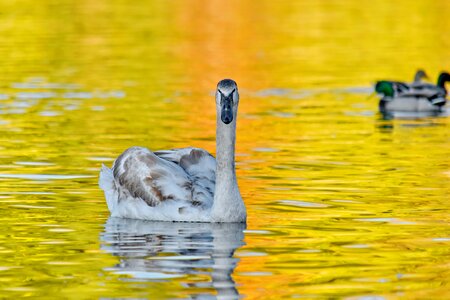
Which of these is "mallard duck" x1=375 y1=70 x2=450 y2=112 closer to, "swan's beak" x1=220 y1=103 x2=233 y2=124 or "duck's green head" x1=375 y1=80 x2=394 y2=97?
"duck's green head" x1=375 y1=80 x2=394 y2=97

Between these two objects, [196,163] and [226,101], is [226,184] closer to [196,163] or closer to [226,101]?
[226,101]

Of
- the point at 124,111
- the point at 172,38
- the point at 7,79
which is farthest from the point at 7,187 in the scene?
the point at 172,38

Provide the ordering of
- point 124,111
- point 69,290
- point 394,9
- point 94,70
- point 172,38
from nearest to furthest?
point 69,290
point 124,111
point 94,70
point 172,38
point 394,9

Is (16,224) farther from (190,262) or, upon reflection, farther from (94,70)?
(94,70)

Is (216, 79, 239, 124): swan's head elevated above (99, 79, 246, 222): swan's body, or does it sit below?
above

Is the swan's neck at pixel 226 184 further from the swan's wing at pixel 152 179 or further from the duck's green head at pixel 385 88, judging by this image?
the duck's green head at pixel 385 88

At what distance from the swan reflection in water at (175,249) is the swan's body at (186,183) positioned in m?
0.15

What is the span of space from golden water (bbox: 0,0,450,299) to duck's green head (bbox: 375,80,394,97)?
0.50 metres

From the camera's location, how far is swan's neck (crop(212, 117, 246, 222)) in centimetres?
1936

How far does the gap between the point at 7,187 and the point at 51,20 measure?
48.1 metres

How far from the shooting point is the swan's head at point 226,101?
19.4m

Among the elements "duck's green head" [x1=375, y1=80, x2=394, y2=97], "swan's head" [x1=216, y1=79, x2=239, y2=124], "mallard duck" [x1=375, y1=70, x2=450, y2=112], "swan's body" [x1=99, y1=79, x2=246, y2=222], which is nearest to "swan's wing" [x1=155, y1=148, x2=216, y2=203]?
"swan's body" [x1=99, y1=79, x2=246, y2=222]

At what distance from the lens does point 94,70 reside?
4503 centimetres

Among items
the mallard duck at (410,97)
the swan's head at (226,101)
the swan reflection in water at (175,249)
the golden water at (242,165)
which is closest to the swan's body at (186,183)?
the swan's head at (226,101)
